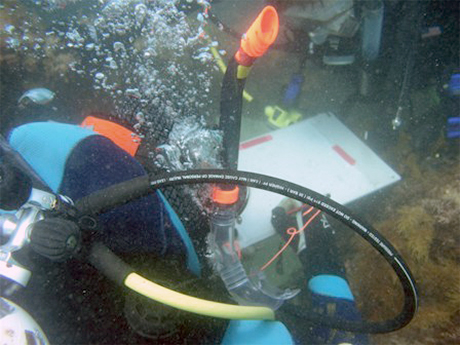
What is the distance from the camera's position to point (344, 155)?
319 cm

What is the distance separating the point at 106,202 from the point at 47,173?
29.2 inches

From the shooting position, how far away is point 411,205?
3.18 metres

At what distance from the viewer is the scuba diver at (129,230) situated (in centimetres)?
100

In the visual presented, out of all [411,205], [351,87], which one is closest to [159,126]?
[411,205]

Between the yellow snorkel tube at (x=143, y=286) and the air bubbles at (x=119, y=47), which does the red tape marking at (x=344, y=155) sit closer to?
the yellow snorkel tube at (x=143, y=286)

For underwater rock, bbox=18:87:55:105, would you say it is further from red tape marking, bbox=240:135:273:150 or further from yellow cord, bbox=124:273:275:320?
yellow cord, bbox=124:273:275:320

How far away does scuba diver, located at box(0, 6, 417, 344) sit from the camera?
3.28ft

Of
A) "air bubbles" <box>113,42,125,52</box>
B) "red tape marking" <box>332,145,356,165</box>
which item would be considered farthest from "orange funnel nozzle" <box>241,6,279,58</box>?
"air bubbles" <box>113,42,125,52</box>

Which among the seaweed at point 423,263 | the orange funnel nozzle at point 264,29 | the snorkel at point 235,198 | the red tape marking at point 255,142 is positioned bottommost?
the seaweed at point 423,263

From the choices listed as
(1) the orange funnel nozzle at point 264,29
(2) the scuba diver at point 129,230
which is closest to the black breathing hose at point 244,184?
(2) the scuba diver at point 129,230

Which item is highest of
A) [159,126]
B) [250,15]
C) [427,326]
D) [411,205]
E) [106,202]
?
[250,15]

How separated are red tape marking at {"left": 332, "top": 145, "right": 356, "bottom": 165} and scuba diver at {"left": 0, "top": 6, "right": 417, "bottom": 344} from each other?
121cm

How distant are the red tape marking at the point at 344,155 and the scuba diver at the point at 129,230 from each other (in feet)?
3.98

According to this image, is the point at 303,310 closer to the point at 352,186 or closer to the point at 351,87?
the point at 352,186
